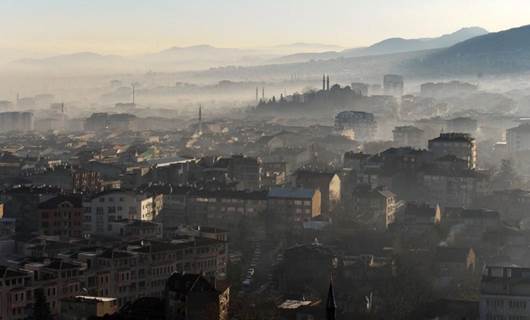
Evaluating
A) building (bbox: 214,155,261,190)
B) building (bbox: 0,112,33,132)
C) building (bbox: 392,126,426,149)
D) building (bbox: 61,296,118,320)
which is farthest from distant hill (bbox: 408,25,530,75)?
building (bbox: 61,296,118,320)

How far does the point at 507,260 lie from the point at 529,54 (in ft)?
265

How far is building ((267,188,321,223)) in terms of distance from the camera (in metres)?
23.4

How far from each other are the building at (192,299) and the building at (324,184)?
11.6 m

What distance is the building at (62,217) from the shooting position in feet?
69.5

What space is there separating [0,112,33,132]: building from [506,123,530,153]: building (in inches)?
1265

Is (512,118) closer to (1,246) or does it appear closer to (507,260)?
(507,260)

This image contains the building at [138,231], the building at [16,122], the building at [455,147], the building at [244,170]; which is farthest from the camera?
the building at [16,122]

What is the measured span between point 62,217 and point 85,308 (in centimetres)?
736

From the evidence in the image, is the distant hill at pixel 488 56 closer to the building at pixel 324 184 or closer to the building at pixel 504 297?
the building at pixel 324 184

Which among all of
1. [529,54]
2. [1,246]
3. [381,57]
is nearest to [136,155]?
[1,246]

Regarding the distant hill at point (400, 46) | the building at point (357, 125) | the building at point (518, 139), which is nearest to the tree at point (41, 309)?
the building at point (518, 139)

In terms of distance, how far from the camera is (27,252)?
722 inches

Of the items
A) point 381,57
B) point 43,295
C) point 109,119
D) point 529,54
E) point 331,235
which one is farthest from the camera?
point 381,57

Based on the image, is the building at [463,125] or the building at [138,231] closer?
the building at [138,231]
